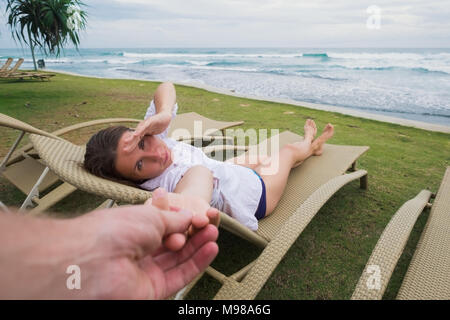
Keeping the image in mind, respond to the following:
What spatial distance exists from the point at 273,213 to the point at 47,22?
9761mm

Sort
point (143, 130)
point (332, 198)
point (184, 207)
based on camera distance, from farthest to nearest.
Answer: point (332, 198) < point (143, 130) < point (184, 207)

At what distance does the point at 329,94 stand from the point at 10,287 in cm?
1209

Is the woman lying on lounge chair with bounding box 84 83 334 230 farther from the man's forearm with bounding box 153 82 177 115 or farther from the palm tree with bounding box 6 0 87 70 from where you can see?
the palm tree with bounding box 6 0 87 70

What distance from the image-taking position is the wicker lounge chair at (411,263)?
974mm

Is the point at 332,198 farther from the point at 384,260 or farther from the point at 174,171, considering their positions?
the point at 174,171

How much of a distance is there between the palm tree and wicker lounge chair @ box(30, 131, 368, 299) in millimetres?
8368

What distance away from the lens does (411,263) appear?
129cm

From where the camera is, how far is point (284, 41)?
133ft

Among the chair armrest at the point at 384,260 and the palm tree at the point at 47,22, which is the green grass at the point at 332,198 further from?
the palm tree at the point at 47,22

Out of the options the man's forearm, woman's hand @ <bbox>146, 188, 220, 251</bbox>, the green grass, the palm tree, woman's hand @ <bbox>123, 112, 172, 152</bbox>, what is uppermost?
the palm tree

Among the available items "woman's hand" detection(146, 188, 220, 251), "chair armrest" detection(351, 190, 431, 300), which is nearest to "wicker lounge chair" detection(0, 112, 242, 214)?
"woman's hand" detection(146, 188, 220, 251)

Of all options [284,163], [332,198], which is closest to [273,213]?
[284,163]

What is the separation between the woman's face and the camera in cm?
143

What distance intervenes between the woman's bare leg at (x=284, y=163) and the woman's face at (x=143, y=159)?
80cm
